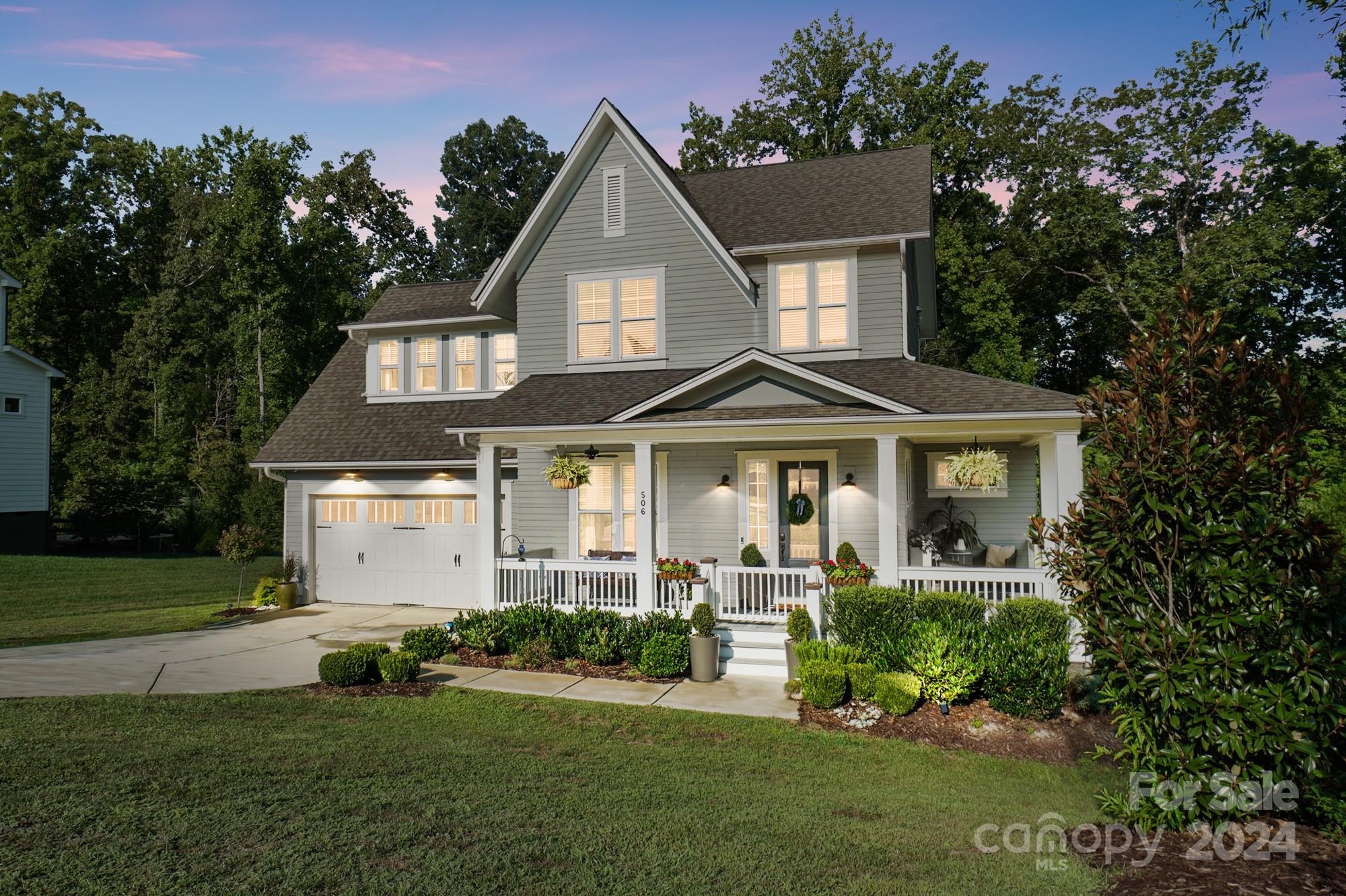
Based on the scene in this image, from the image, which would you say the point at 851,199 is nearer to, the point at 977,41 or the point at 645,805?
the point at 645,805

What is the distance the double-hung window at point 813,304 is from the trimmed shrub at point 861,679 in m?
6.91

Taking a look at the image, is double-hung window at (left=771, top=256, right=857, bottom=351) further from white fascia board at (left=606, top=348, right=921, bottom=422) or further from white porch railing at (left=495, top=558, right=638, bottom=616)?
white porch railing at (left=495, top=558, right=638, bottom=616)

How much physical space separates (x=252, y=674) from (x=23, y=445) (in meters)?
22.3

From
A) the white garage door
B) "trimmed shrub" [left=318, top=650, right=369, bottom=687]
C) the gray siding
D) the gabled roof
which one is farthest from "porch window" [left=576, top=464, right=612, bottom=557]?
the gray siding

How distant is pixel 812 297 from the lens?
14.9 metres

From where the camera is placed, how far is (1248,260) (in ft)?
80.0

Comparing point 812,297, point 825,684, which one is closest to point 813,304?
point 812,297

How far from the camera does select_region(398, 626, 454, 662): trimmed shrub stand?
453 inches

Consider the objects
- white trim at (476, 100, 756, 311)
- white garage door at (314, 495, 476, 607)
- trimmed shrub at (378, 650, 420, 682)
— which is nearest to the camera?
trimmed shrub at (378, 650, 420, 682)

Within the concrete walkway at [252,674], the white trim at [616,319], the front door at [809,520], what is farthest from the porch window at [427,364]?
the front door at [809,520]

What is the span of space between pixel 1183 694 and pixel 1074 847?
4.37 feet

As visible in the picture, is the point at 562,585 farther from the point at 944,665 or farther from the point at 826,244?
the point at 826,244

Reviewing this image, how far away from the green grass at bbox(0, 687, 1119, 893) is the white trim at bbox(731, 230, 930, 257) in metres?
8.90

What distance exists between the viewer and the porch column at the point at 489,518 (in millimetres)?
13258
